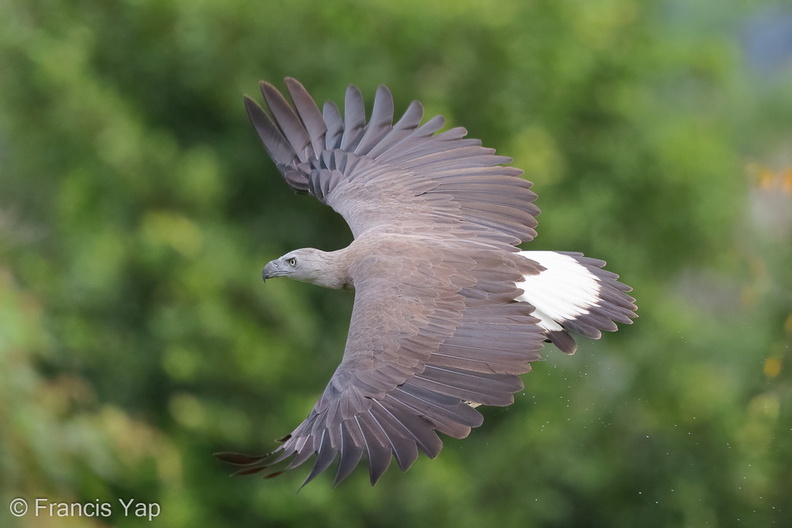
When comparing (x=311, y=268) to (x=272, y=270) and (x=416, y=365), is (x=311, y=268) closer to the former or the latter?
(x=272, y=270)

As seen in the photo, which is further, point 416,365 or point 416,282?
point 416,282

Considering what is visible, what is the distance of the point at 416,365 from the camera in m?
6.28

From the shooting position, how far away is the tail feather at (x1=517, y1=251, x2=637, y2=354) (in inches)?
284

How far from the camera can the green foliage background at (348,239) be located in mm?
14625

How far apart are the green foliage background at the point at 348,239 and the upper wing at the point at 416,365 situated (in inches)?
216

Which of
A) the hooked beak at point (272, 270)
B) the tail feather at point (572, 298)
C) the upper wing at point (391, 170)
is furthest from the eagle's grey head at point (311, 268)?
the tail feather at point (572, 298)

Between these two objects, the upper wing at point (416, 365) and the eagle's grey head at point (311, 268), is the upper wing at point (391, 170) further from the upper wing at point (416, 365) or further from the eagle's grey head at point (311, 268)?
the upper wing at point (416, 365)

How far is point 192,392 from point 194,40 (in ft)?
15.3

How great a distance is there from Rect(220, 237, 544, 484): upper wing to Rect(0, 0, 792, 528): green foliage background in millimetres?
5488

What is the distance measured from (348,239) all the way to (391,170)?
7.08m

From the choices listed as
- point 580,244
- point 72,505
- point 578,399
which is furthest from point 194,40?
point 72,505

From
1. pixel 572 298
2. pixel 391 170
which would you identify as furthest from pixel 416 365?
pixel 391 170

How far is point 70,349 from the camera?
16.8 metres

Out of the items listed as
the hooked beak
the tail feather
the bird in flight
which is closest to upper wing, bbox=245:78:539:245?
the bird in flight
